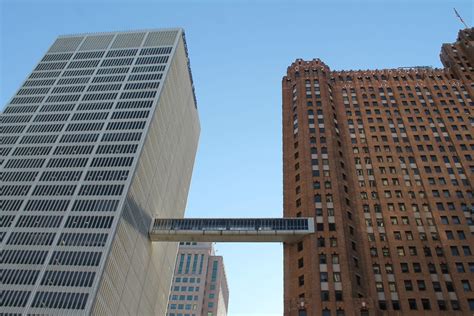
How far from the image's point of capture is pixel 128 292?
273 feet

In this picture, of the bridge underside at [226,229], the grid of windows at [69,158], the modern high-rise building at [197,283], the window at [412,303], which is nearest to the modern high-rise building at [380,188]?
the window at [412,303]

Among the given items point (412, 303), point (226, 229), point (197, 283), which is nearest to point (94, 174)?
point (226, 229)

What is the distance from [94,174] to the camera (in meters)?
89.5

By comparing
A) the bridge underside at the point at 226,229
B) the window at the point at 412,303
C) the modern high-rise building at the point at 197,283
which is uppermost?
the modern high-rise building at the point at 197,283

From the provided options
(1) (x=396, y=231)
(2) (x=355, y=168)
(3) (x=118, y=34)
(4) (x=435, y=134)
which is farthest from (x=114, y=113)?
(4) (x=435, y=134)

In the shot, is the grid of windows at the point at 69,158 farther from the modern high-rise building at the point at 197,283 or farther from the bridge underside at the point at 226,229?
the modern high-rise building at the point at 197,283

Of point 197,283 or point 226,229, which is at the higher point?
point 197,283

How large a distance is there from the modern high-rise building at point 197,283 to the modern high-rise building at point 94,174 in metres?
53.3

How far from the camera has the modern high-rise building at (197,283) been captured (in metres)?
166

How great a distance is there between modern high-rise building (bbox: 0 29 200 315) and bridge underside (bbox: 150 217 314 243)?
13.2ft

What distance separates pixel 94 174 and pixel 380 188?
56.7 metres

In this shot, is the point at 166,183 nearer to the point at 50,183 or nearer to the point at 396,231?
the point at 50,183

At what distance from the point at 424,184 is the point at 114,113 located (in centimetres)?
6713

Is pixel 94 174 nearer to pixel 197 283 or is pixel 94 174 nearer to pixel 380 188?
pixel 380 188
